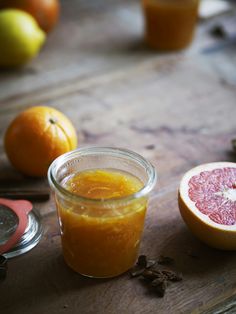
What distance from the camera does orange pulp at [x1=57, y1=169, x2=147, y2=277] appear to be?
→ 0.86 m

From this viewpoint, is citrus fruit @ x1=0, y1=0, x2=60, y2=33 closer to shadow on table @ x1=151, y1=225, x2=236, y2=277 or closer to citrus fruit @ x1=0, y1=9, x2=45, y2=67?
citrus fruit @ x1=0, y1=9, x2=45, y2=67

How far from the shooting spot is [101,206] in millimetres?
854

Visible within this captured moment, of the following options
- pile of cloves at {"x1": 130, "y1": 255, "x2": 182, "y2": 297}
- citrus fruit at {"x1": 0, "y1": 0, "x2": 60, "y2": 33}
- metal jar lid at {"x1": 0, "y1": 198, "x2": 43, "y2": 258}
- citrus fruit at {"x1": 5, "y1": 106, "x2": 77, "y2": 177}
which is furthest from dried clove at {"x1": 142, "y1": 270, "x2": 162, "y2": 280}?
citrus fruit at {"x1": 0, "y1": 0, "x2": 60, "y2": 33}

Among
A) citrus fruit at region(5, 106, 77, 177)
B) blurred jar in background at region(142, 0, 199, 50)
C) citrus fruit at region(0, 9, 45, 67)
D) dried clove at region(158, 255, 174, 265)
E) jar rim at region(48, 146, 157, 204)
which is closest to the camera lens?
jar rim at region(48, 146, 157, 204)

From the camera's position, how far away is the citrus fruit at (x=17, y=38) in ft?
5.27

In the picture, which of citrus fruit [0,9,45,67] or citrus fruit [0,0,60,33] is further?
citrus fruit [0,0,60,33]

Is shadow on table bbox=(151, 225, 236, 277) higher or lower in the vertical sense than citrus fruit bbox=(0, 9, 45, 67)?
lower

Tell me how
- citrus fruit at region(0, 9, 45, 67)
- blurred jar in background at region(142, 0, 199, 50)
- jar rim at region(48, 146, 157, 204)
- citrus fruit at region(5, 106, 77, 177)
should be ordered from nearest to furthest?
jar rim at region(48, 146, 157, 204) → citrus fruit at region(5, 106, 77, 177) → citrus fruit at region(0, 9, 45, 67) → blurred jar in background at region(142, 0, 199, 50)

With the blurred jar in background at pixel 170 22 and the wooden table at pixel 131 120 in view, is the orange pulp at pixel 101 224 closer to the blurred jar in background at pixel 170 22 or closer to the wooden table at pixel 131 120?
the wooden table at pixel 131 120

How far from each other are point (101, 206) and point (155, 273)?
17 cm

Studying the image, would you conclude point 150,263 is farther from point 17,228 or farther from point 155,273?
point 17,228

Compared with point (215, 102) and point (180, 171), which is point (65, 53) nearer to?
point (215, 102)

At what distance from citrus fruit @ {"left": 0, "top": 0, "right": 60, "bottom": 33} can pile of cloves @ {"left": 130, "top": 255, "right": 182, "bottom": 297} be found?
1096 mm

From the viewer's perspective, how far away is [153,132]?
54.2 inches
